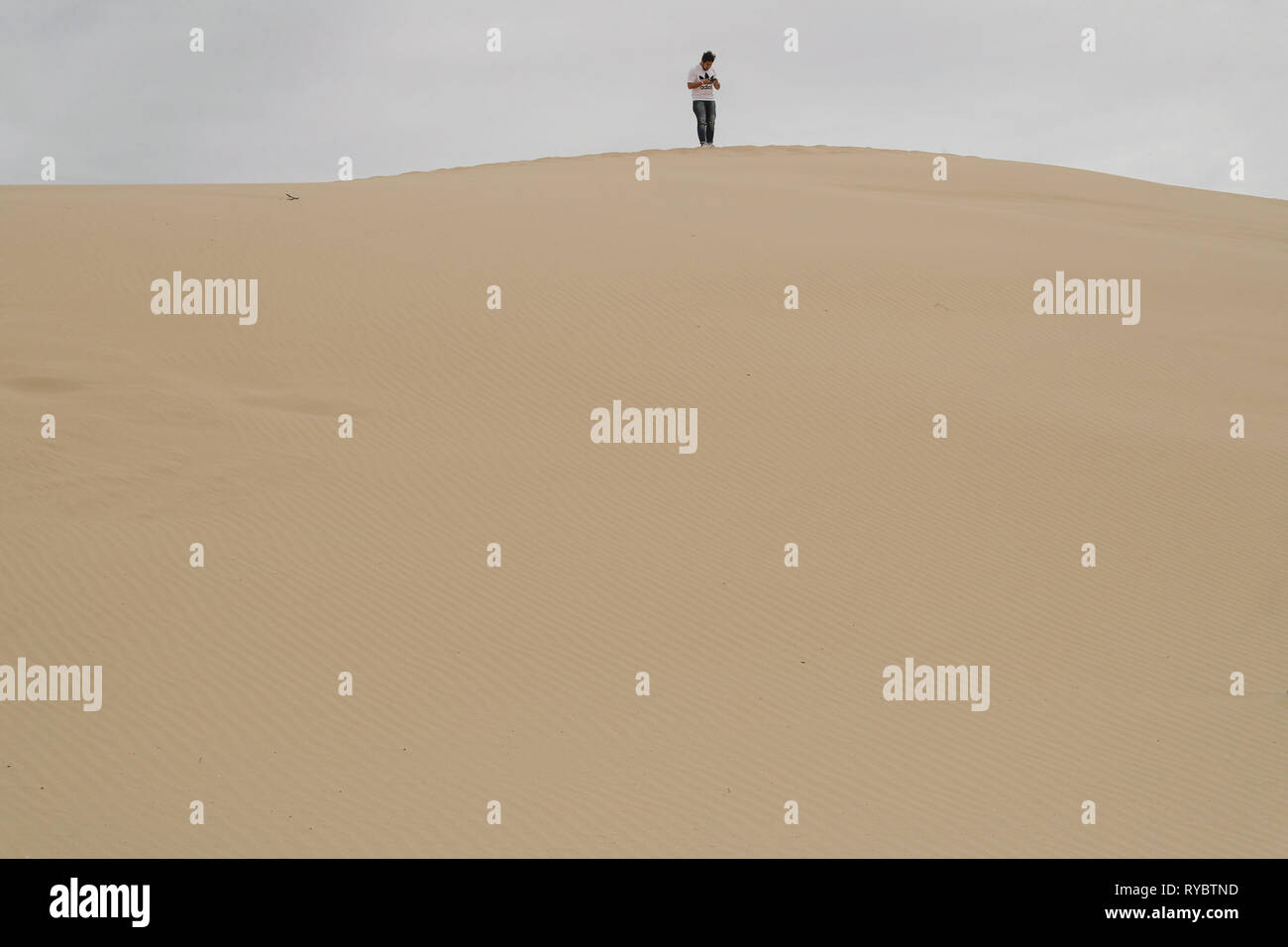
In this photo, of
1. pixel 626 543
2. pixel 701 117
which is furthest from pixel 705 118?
pixel 626 543

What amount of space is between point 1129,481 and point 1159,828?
4.31m

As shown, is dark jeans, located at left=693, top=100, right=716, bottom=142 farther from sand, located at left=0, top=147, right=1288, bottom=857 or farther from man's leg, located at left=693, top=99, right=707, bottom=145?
sand, located at left=0, top=147, right=1288, bottom=857

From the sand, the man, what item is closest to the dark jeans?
the man

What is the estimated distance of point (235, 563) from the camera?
305 inches

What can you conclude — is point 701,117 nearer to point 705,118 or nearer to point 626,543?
point 705,118

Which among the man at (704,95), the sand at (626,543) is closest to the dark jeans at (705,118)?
the man at (704,95)

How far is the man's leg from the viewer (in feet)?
67.6

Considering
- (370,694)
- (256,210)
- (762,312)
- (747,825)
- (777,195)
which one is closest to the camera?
(747,825)

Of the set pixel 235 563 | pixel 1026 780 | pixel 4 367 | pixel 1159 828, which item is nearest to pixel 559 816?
pixel 1026 780

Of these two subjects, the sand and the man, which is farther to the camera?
the man

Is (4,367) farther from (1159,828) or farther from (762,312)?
(1159,828)

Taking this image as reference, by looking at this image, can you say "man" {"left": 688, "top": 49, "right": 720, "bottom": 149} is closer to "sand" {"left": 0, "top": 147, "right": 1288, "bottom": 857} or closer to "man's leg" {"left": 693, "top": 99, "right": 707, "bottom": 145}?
"man's leg" {"left": 693, "top": 99, "right": 707, "bottom": 145}

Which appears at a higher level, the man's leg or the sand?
the man's leg

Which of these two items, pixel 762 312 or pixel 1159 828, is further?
pixel 762 312
